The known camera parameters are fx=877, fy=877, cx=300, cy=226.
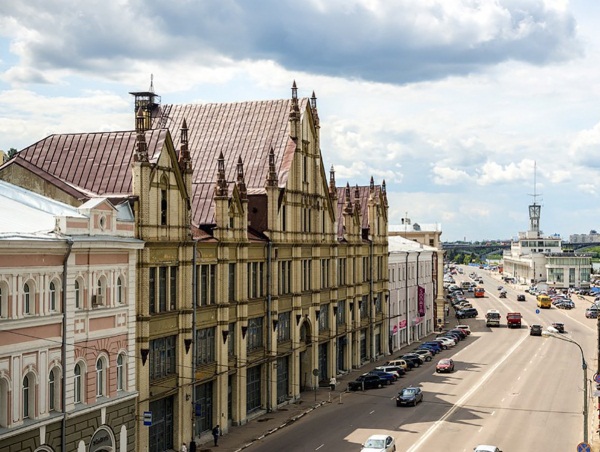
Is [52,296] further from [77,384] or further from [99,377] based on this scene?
[99,377]

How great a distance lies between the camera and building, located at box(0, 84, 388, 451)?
4747 centimetres

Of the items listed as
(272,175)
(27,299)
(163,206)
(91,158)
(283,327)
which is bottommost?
(283,327)

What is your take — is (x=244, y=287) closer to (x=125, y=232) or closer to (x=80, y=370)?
(x=125, y=232)

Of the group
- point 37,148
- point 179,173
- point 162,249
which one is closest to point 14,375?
point 162,249

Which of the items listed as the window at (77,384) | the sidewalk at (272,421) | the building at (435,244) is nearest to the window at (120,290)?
the window at (77,384)

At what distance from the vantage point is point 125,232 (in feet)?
145

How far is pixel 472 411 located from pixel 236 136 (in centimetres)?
2781

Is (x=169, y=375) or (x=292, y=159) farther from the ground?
(x=292, y=159)

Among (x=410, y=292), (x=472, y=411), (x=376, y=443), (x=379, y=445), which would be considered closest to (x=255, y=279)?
(x=376, y=443)

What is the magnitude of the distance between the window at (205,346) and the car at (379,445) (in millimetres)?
11135

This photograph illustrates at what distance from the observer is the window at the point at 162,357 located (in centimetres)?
4741

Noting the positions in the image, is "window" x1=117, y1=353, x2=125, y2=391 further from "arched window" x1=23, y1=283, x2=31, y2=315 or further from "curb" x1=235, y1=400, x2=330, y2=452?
"curb" x1=235, y1=400, x2=330, y2=452

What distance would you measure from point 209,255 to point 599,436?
2723 cm

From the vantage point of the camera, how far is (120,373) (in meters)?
44.0
